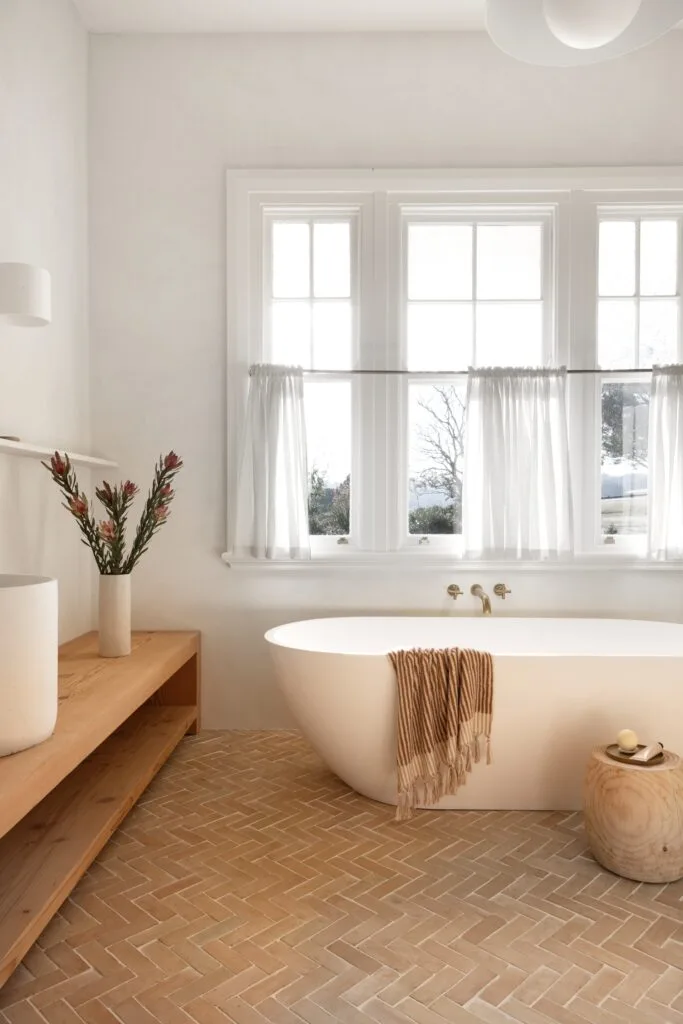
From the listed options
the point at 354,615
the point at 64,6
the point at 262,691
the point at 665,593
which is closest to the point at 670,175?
the point at 665,593

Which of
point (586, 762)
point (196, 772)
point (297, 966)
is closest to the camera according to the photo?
point (297, 966)

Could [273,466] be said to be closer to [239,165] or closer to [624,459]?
[239,165]

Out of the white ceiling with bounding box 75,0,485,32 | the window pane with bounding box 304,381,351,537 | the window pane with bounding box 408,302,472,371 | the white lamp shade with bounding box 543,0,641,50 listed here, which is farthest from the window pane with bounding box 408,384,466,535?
the white lamp shade with bounding box 543,0,641,50

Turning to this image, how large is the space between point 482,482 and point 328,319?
112 cm

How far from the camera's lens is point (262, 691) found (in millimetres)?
3559

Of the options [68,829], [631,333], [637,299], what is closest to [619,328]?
[631,333]

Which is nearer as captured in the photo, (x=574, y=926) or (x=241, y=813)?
(x=574, y=926)

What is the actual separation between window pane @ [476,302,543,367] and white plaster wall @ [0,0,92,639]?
6.47 feet

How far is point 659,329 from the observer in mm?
3555

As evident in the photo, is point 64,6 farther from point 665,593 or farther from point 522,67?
point 665,593

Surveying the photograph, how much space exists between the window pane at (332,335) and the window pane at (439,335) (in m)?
0.32

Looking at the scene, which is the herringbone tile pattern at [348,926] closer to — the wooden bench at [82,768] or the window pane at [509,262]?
the wooden bench at [82,768]

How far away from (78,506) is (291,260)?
66.2 inches

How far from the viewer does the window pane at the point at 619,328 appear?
3.55 meters
